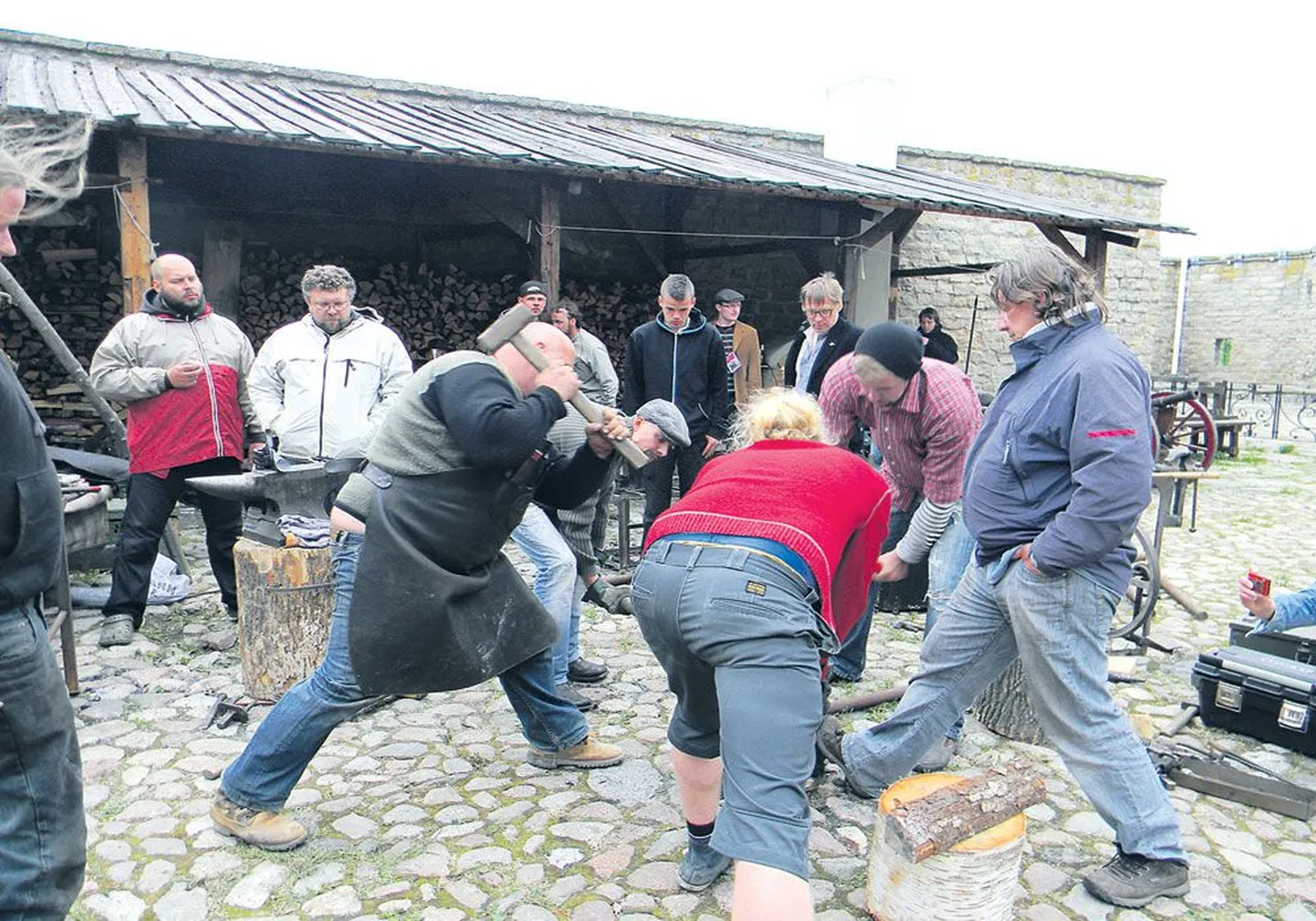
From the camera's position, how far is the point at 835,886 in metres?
2.85

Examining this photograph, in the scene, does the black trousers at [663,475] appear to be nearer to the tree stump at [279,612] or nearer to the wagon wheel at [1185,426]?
the tree stump at [279,612]

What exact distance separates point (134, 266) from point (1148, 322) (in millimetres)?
14949

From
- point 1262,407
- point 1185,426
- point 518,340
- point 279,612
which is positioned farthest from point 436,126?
point 1262,407

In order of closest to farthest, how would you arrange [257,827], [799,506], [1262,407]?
[799,506] < [257,827] < [1262,407]

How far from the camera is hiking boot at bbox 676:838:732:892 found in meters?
2.79

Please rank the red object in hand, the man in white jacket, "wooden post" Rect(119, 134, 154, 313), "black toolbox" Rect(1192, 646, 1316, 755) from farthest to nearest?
"wooden post" Rect(119, 134, 154, 313)
the man in white jacket
"black toolbox" Rect(1192, 646, 1316, 755)
the red object in hand

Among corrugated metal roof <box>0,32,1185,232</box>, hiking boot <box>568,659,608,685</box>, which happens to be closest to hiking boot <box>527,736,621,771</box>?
hiking boot <box>568,659,608,685</box>

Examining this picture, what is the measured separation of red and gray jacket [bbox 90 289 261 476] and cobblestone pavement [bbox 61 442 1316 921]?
105cm

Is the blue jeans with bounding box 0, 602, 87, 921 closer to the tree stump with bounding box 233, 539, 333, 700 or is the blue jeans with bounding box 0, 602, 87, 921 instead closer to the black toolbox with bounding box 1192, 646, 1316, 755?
the tree stump with bounding box 233, 539, 333, 700

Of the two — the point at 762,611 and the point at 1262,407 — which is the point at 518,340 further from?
the point at 1262,407

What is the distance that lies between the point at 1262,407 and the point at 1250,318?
670 centimetres

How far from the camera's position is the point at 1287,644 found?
13.6 ft

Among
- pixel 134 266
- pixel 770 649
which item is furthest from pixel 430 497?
pixel 134 266

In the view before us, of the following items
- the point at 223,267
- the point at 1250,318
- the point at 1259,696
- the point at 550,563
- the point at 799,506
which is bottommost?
the point at 1259,696
